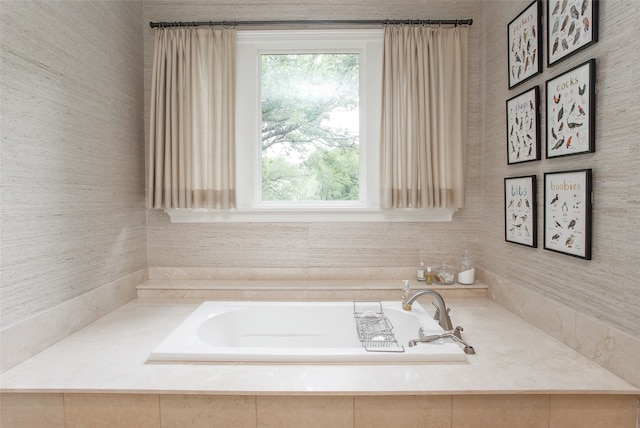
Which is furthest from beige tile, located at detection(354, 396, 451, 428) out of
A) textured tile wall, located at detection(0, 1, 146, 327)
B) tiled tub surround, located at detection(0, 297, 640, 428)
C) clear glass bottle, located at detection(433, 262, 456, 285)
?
textured tile wall, located at detection(0, 1, 146, 327)

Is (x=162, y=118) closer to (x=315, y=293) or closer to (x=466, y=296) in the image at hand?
(x=315, y=293)

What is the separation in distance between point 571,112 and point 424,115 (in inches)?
35.7

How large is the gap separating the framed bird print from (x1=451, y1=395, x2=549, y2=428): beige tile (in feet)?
2.04

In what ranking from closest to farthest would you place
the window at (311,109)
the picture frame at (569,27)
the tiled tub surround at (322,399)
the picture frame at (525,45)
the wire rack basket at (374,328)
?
1. the tiled tub surround at (322,399)
2. the picture frame at (569,27)
3. the wire rack basket at (374,328)
4. the picture frame at (525,45)
5. the window at (311,109)

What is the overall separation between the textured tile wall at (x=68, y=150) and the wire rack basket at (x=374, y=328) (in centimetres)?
145

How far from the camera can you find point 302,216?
2.44 meters

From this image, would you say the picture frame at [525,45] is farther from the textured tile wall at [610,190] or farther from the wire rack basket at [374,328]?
the wire rack basket at [374,328]

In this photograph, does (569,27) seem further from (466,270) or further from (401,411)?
(401,411)

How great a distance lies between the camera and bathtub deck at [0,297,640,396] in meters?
1.24

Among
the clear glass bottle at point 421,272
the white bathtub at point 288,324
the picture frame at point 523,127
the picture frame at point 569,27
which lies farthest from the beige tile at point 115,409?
the picture frame at point 569,27

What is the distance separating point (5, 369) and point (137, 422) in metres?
0.59

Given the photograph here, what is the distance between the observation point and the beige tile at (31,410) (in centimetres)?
126

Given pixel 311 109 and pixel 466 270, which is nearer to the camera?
pixel 466 270

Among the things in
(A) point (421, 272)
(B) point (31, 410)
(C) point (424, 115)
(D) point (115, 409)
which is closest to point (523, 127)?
(C) point (424, 115)
